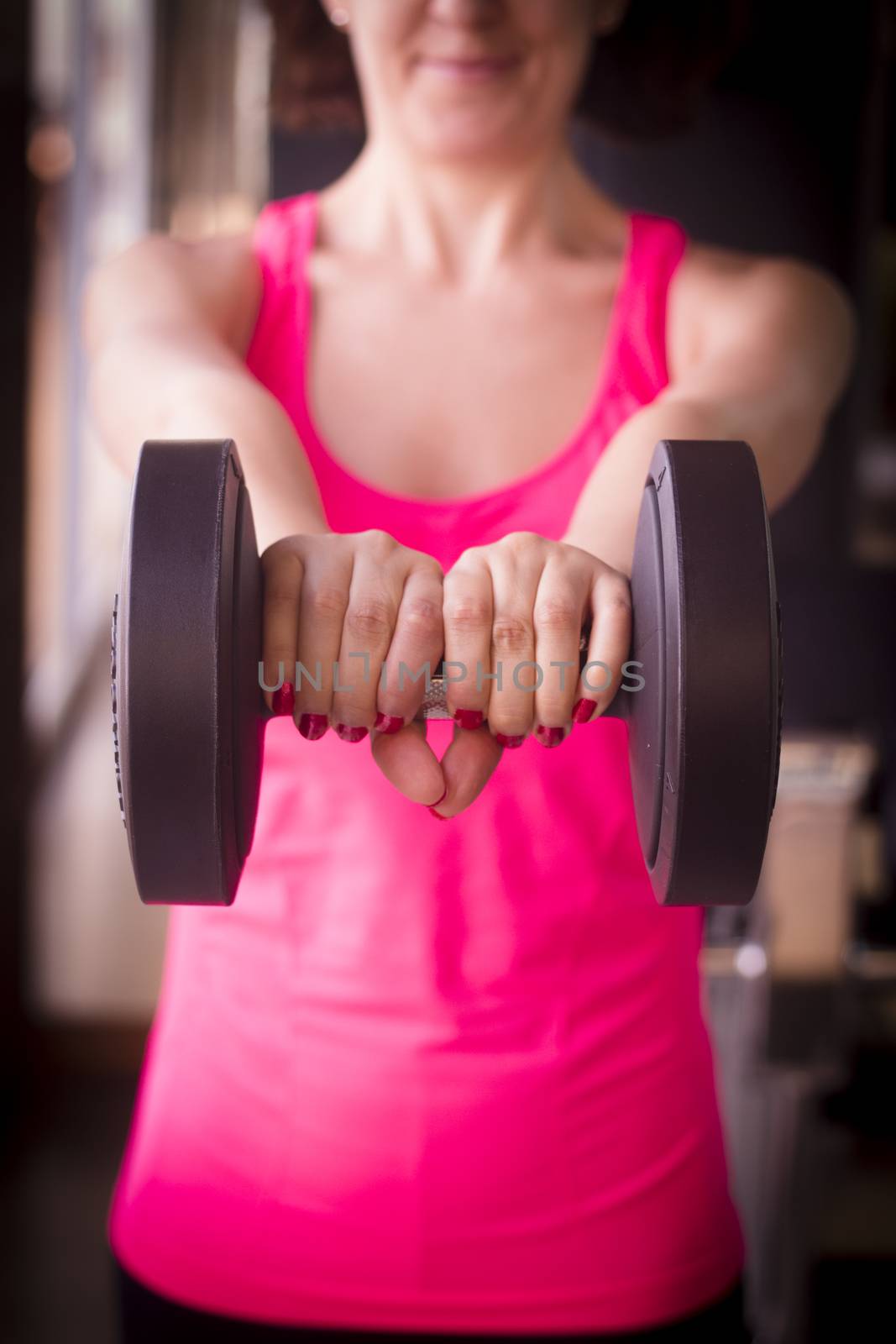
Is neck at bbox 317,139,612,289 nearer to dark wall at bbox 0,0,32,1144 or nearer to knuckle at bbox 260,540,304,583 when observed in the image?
knuckle at bbox 260,540,304,583

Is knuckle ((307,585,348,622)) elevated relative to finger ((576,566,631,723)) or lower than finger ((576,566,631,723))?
elevated

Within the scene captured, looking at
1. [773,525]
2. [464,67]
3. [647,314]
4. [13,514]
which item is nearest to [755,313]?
[647,314]

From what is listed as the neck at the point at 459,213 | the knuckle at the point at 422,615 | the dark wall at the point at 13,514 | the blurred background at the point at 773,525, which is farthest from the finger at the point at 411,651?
the dark wall at the point at 13,514

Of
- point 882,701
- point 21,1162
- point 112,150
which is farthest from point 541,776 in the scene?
point 21,1162

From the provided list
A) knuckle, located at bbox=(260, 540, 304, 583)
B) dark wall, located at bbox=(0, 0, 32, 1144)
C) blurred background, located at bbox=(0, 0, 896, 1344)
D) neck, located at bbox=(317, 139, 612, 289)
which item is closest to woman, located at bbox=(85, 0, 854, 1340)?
neck, located at bbox=(317, 139, 612, 289)

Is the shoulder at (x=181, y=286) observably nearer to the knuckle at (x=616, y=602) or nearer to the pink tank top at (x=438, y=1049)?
the pink tank top at (x=438, y=1049)

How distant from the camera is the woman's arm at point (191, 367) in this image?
45 centimetres

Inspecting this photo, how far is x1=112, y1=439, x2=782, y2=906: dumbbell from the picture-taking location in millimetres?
339

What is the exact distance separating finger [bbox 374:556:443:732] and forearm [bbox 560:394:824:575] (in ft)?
0.27

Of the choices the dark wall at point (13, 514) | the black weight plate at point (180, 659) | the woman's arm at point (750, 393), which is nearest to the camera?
the black weight plate at point (180, 659)

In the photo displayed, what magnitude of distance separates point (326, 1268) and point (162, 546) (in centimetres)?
40

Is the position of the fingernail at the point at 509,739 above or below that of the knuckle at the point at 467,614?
below

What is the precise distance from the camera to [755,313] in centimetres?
52

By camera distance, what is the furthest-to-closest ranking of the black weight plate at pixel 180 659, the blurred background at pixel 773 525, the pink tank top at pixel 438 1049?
1. the blurred background at pixel 773 525
2. the pink tank top at pixel 438 1049
3. the black weight plate at pixel 180 659
